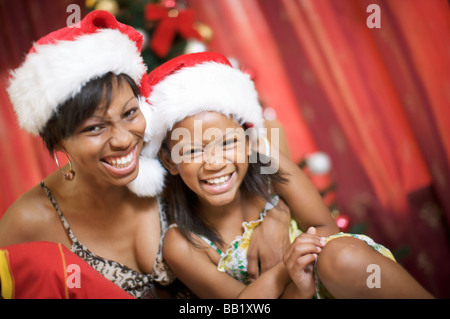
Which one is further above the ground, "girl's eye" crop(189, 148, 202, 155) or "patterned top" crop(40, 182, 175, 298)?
"girl's eye" crop(189, 148, 202, 155)

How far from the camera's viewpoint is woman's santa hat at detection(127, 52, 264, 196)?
131 centimetres

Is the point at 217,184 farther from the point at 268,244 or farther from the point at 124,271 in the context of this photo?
the point at 124,271

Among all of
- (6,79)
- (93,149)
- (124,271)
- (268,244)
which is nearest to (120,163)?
(93,149)

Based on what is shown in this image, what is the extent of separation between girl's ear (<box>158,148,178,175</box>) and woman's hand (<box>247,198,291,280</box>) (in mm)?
380

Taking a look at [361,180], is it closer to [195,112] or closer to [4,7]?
[195,112]

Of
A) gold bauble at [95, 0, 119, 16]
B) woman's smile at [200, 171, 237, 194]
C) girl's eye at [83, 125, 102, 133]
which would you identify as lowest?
woman's smile at [200, 171, 237, 194]

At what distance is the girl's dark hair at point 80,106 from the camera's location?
118cm

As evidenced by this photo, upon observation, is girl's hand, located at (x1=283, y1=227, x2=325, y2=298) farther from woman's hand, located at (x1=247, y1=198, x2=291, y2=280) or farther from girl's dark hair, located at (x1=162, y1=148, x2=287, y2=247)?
girl's dark hair, located at (x1=162, y1=148, x2=287, y2=247)

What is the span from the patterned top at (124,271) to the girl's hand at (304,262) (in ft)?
1.76

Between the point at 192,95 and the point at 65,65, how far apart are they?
39 cm

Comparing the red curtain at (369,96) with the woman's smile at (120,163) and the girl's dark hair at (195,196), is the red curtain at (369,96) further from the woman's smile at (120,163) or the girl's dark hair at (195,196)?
the woman's smile at (120,163)

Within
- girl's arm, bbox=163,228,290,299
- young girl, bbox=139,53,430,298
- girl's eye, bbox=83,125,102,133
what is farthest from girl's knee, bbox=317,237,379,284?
girl's eye, bbox=83,125,102,133

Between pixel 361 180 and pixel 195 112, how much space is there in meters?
1.72

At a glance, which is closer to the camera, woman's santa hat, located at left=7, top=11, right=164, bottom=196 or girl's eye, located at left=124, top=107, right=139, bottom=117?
woman's santa hat, located at left=7, top=11, right=164, bottom=196
